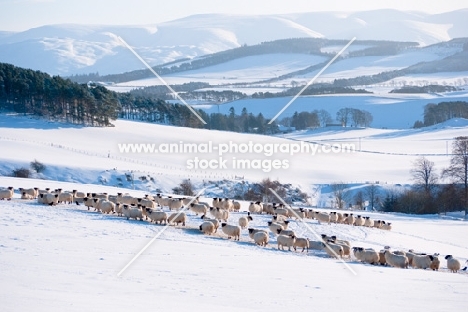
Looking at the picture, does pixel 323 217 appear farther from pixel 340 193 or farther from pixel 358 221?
pixel 340 193

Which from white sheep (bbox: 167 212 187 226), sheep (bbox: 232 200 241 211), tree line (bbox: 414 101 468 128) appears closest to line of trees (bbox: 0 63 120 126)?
sheep (bbox: 232 200 241 211)

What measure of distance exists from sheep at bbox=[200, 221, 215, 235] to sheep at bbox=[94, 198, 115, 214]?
4.96m

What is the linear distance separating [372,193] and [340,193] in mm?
2767

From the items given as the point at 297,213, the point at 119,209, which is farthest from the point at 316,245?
the point at 119,209

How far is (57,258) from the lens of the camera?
658 inches

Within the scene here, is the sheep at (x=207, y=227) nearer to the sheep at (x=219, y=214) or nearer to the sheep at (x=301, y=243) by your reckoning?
the sheep at (x=301, y=243)

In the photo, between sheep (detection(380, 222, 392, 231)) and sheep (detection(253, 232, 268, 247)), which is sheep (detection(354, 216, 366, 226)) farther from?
sheep (detection(253, 232, 268, 247))

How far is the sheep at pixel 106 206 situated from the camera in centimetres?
2670

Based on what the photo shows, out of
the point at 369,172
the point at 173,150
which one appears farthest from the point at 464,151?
the point at 173,150

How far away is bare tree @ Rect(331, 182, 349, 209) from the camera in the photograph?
50.6m

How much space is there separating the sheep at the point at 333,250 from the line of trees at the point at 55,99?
2201 inches

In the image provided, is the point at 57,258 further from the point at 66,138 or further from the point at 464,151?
the point at 66,138

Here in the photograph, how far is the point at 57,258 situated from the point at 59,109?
206ft

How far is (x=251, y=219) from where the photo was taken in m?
27.4
